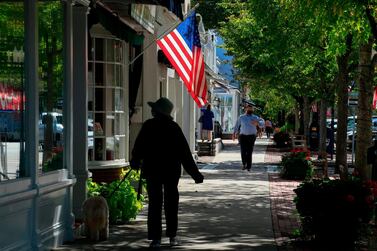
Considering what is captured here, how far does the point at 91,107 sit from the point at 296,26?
26.6 ft

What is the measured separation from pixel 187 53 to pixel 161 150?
6.00m

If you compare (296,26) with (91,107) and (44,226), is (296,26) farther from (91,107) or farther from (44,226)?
(44,226)

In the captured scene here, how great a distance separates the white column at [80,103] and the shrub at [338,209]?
3.08m

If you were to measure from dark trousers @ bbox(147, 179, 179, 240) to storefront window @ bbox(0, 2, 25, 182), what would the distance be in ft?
5.95

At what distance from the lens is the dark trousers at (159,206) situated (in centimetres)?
851

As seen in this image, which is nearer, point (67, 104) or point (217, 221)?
point (67, 104)

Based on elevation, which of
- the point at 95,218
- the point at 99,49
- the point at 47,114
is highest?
the point at 99,49

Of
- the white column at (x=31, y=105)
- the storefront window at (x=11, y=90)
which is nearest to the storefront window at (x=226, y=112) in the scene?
the white column at (x=31, y=105)

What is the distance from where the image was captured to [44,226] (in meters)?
7.89

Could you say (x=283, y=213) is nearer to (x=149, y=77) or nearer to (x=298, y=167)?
(x=149, y=77)

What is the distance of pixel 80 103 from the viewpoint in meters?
9.62

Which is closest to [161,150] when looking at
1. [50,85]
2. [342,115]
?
[50,85]

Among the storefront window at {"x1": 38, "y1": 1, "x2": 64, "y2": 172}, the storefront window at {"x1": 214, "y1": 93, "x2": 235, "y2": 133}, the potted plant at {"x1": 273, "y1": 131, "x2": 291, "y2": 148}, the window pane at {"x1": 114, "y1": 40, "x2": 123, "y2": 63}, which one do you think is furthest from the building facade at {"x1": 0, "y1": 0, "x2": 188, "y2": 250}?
the storefront window at {"x1": 214, "y1": 93, "x2": 235, "y2": 133}

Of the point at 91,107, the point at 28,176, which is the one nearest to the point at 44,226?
the point at 28,176
